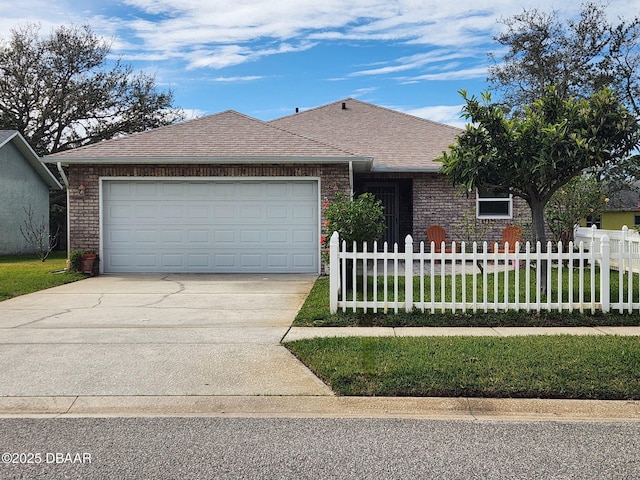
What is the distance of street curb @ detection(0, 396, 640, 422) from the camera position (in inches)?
202

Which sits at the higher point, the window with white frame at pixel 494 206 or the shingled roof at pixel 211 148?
the shingled roof at pixel 211 148

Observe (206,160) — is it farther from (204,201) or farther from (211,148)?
(204,201)

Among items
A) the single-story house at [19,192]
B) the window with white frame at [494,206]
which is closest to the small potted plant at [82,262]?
the single-story house at [19,192]

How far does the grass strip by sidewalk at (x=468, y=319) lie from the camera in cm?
844

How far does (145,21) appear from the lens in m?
16.9

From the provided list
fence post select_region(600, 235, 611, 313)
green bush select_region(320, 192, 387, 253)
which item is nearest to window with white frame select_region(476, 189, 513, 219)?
green bush select_region(320, 192, 387, 253)

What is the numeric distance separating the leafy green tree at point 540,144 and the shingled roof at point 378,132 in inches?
296

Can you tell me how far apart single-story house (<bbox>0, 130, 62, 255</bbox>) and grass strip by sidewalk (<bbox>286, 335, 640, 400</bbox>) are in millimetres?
20989

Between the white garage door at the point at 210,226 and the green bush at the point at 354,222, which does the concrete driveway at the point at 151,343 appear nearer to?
the green bush at the point at 354,222

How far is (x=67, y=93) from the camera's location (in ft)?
116

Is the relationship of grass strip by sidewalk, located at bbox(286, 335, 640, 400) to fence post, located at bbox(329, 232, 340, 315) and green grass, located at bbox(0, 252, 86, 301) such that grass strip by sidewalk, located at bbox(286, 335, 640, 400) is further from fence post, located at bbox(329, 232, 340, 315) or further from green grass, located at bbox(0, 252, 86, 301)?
green grass, located at bbox(0, 252, 86, 301)

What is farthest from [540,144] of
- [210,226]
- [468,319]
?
[210,226]

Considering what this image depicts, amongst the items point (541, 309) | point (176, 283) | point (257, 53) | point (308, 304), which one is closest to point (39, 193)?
point (257, 53)

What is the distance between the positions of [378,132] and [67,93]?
2220cm
